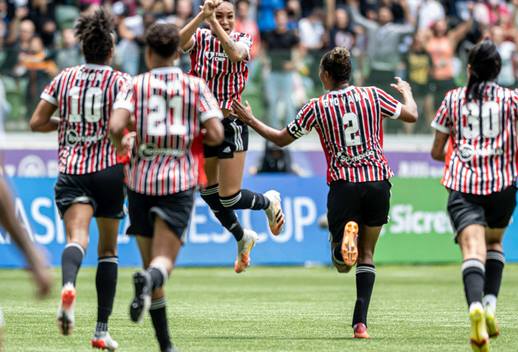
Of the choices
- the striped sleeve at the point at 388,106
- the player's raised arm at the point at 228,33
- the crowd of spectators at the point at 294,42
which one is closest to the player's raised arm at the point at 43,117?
the player's raised arm at the point at 228,33

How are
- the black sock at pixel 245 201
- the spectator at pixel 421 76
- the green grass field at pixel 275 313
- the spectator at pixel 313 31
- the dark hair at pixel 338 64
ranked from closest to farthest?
the green grass field at pixel 275 313
the dark hair at pixel 338 64
the black sock at pixel 245 201
the spectator at pixel 421 76
the spectator at pixel 313 31

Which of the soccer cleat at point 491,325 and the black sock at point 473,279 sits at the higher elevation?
the black sock at point 473,279

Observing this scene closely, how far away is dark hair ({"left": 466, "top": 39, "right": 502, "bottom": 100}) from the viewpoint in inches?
345

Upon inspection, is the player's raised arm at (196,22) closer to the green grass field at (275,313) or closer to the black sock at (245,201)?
the black sock at (245,201)

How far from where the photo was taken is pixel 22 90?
66.2 ft

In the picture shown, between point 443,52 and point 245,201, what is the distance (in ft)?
38.0

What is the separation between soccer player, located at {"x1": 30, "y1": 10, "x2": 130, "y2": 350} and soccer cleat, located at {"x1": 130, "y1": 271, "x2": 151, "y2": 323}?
130 centimetres

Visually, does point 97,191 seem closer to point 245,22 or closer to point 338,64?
point 338,64

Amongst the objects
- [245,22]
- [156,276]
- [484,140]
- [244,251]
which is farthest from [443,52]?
[156,276]

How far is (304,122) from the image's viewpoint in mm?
10531

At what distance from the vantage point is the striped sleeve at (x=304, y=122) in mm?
10477

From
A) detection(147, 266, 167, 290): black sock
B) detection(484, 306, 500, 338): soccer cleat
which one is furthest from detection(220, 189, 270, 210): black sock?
detection(147, 266, 167, 290): black sock

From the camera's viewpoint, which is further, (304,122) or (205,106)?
(304,122)

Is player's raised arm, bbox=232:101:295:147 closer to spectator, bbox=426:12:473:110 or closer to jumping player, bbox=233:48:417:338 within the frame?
jumping player, bbox=233:48:417:338
